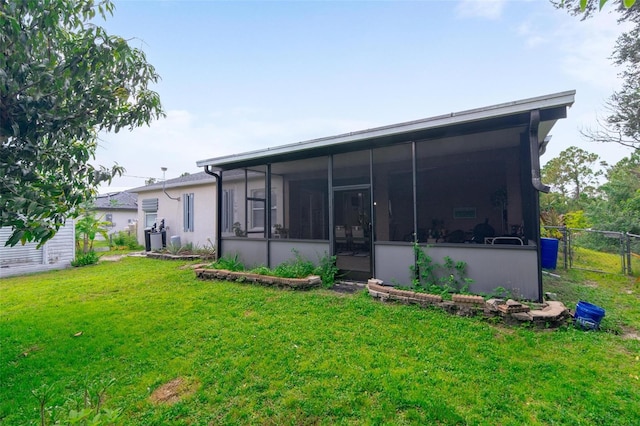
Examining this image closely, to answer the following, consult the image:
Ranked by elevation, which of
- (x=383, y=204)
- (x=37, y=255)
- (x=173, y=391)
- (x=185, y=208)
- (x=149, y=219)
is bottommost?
(x=173, y=391)

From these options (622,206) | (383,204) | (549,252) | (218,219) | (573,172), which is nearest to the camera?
(549,252)

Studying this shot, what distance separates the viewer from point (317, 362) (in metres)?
3.03

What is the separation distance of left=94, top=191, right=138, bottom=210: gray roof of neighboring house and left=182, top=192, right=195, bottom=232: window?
1056cm

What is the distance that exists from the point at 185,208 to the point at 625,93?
16.1 metres

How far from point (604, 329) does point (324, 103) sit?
10992 millimetres

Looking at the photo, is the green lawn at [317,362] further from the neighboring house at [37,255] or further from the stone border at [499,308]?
the neighboring house at [37,255]

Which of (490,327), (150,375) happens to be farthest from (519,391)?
(150,375)

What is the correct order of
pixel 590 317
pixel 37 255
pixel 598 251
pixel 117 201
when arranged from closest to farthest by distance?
pixel 590 317
pixel 37 255
pixel 598 251
pixel 117 201

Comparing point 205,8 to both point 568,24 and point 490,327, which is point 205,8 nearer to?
point 490,327

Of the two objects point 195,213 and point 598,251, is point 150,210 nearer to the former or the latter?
point 195,213

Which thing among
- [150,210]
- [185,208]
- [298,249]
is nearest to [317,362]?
[298,249]

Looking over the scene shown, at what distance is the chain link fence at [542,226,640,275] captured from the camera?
6672 mm

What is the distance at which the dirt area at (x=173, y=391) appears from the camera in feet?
8.54

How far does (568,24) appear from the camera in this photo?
7961 mm
